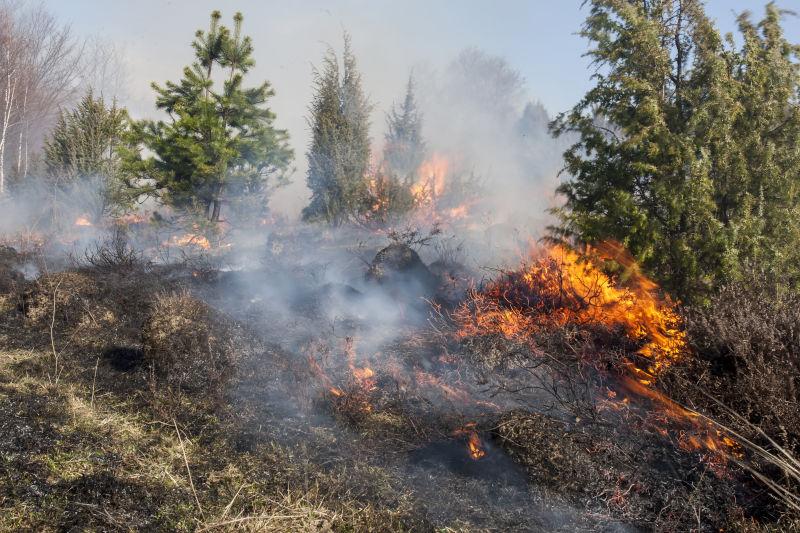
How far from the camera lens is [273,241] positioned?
15.4 metres

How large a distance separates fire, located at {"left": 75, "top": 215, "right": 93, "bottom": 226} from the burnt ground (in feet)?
33.4

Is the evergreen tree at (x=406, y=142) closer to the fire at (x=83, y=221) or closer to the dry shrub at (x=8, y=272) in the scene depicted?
the fire at (x=83, y=221)

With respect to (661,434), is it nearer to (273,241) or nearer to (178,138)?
(273,241)

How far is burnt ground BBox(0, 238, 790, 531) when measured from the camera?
3.76 meters

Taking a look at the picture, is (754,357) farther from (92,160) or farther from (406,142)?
(406,142)

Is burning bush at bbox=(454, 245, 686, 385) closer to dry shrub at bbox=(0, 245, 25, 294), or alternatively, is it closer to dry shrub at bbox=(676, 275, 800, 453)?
dry shrub at bbox=(676, 275, 800, 453)

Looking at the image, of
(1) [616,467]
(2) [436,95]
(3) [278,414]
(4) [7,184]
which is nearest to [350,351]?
(3) [278,414]

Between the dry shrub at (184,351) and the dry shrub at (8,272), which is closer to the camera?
the dry shrub at (184,351)

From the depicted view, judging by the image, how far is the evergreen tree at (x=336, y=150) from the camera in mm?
17500

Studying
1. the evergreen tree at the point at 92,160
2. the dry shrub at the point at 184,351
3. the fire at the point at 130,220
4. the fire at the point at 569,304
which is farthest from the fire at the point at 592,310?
the evergreen tree at the point at 92,160

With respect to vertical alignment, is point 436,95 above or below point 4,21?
above

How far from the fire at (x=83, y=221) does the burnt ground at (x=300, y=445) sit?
10.2 metres

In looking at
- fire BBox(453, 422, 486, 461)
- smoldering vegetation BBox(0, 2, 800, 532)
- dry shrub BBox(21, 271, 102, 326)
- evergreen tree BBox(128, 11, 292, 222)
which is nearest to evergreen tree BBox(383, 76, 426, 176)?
evergreen tree BBox(128, 11, 292, 222)

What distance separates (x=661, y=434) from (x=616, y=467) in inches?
44.3
